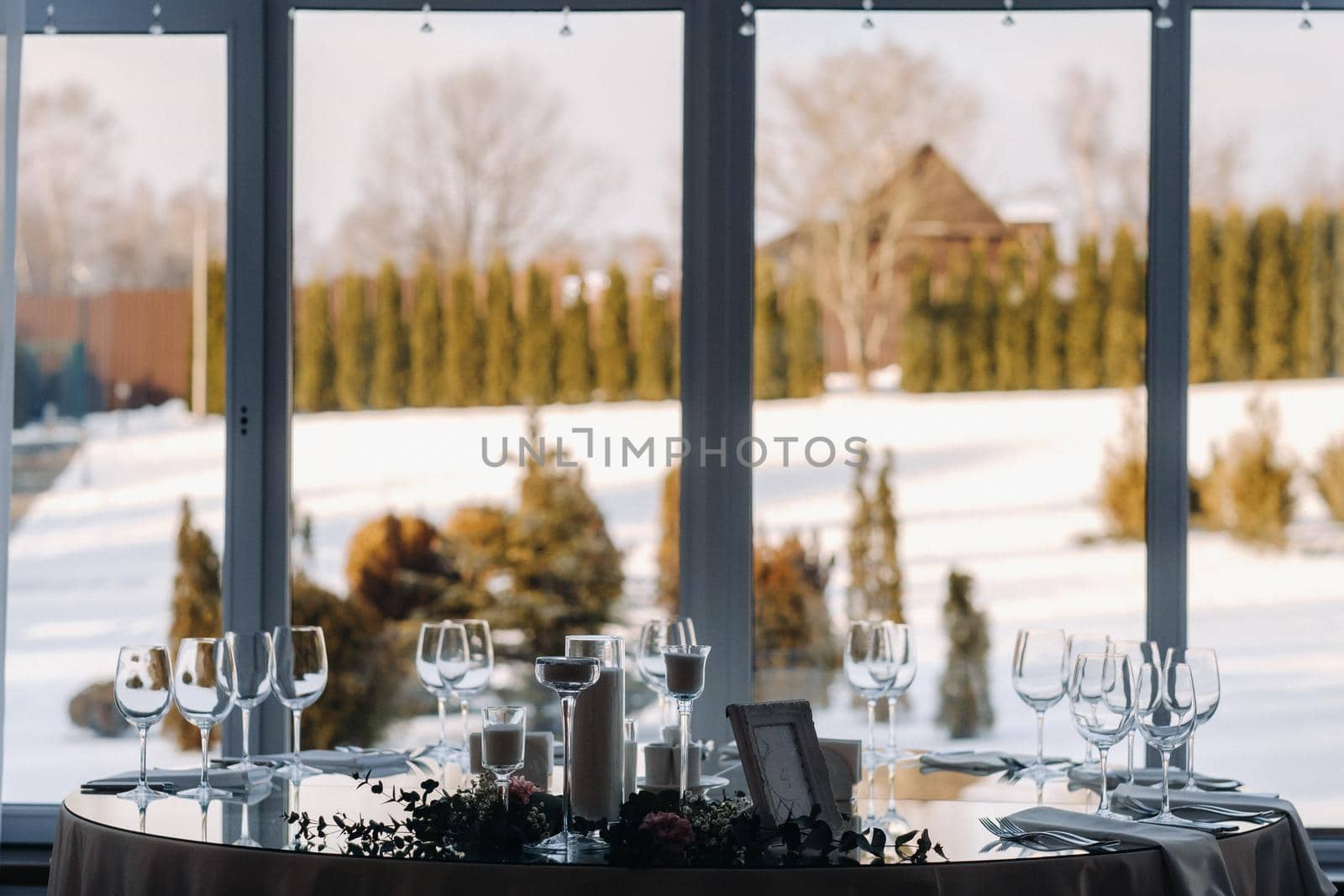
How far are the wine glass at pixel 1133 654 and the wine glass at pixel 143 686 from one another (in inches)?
60.9

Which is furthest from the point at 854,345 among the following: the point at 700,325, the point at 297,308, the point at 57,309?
the point at 57,309

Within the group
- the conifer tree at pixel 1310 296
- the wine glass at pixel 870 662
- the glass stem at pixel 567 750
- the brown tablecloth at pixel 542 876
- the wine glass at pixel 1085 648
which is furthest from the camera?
the conifer tree at pixel 1310 296

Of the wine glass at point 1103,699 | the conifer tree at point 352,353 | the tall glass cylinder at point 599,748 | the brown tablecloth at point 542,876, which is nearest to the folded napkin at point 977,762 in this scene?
the wine glass at point 1103,699

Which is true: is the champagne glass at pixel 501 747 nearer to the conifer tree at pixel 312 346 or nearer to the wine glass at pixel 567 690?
the wine glass at pixel 567 690

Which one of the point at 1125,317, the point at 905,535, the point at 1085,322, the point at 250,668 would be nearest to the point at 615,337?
the point at 905,535

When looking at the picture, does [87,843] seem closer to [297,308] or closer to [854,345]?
[297,308]

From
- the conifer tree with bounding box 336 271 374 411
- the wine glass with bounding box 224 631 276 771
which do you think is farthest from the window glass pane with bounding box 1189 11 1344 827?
the wine glass with bounding box 224 631 276 771

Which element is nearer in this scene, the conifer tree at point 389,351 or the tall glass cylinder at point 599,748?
the tall glass cylinder at point 599,748

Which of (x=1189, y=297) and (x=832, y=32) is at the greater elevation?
(x=832, y=32)

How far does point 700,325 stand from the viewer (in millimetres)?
3848

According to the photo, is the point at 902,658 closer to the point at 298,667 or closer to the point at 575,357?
the point at 298,667

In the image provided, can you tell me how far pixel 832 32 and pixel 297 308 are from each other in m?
1.63

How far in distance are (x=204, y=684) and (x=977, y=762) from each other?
56.6 inches

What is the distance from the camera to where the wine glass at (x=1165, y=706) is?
227cm
